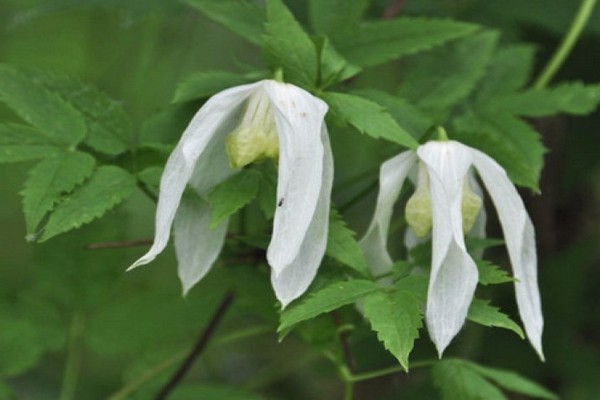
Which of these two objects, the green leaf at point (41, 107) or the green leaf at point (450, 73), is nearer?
the green leaf at point (41, 107)

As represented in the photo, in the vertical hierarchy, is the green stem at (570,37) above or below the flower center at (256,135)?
below

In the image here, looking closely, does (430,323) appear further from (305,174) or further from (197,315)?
(197,315)

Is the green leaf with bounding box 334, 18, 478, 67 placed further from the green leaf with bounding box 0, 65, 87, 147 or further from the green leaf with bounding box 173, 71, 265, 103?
the green leaf with bounding box 0, 65, 87, 147

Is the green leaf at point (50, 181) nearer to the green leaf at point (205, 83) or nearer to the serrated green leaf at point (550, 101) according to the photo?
the green leaf at point (205, 83)

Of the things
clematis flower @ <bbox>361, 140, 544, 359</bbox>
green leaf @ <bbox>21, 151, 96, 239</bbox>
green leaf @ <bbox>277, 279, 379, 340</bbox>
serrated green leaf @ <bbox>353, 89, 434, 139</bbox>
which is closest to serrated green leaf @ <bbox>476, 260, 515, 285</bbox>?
clematis flower @ <bbox>361, 140, 544, 359</bbox>

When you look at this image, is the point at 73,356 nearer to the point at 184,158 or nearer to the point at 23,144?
the point at 23,144

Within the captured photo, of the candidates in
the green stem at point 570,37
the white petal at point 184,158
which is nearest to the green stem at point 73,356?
the white petal at point 184,158

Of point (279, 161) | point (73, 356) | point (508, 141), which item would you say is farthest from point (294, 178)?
point (73, 356)
